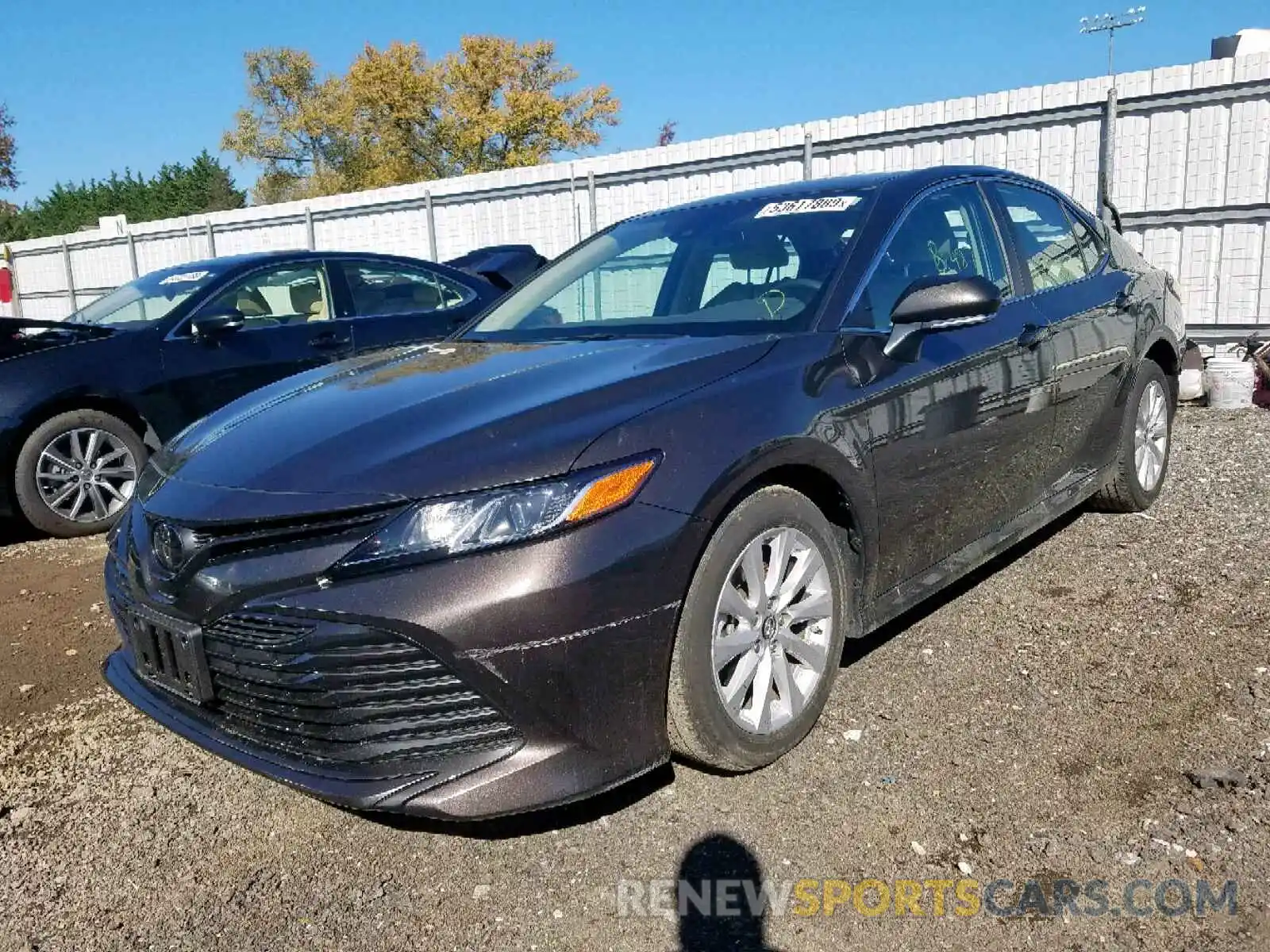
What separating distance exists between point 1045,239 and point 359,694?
3.25m

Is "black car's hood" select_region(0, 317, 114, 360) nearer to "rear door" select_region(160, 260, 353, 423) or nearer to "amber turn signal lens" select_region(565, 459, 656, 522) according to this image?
"rear door" select_region(160, 260, 353, 423)

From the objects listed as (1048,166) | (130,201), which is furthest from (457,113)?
(1048,166)

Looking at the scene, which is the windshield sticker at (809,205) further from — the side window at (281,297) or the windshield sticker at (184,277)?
the windshield sticker at (184,277)

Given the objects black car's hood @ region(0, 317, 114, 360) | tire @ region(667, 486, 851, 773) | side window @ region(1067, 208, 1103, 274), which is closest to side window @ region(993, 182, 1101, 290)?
side window @ region(1067, 208, 1103, 274)

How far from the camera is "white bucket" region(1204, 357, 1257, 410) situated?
7352mm

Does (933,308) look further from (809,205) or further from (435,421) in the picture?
(435,421)

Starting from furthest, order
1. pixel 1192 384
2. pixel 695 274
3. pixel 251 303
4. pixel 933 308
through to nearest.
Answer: pixel 1192 384, pixel 251 303, pixel 695 274, pixel 933 308

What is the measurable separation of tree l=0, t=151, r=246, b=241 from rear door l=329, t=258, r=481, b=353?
162 feet

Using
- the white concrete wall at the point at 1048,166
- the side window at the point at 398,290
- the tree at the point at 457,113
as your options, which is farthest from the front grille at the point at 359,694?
the tree at the point at 457,113

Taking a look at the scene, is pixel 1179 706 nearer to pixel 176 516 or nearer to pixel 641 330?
pixel 641 330

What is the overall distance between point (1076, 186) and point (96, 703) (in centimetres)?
837

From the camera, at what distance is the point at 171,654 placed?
238 centimetres

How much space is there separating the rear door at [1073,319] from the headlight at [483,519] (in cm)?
219

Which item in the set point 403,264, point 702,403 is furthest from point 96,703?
point 403,264
